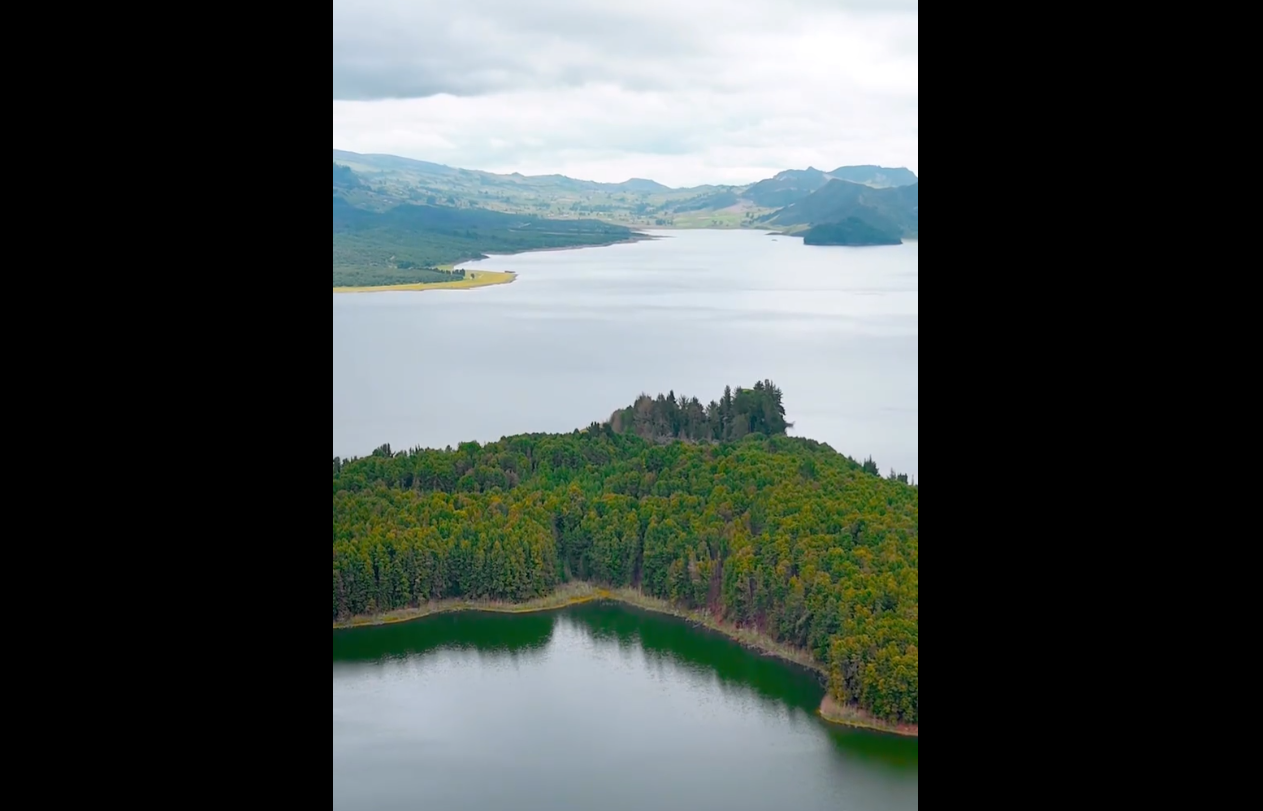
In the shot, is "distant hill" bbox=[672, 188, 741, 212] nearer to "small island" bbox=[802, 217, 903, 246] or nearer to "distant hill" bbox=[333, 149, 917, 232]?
"distant hill" bbox=[333, 149, 917, 232]

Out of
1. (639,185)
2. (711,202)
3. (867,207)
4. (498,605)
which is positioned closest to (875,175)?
(867,207)

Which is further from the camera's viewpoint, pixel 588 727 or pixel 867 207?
pixel 867 207

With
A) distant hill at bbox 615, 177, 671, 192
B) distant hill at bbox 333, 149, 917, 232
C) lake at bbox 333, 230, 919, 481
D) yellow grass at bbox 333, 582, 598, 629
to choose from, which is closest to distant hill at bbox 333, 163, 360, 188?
distant hill at bbox 333, 149, 917, 232

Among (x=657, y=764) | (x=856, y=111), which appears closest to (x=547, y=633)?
(x=657, y=764)

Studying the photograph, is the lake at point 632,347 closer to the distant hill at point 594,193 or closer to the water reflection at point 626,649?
the distant hill at point 594,193

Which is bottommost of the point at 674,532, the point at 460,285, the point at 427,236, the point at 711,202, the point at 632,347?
the point at 674,532

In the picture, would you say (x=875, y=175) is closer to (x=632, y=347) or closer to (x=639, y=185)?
(x=639, y=185)
